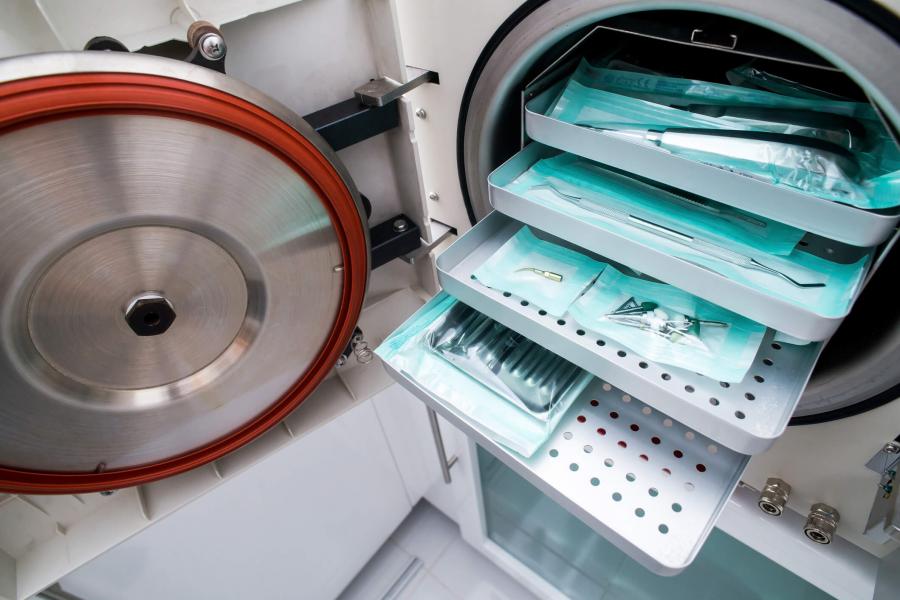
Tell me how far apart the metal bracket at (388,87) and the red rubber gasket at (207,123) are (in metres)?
0.16

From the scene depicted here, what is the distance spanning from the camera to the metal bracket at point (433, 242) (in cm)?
79

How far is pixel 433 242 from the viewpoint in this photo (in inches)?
31.1

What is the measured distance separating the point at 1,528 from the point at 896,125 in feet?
3.62

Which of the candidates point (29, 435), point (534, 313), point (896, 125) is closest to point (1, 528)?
point (29, 435)

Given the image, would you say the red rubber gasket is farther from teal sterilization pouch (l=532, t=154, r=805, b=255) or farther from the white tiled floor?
the white tiled floor

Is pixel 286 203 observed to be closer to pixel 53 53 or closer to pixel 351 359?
pixel 53 53

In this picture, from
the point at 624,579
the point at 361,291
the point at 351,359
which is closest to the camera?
the point at 361,291

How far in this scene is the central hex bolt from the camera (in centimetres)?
47

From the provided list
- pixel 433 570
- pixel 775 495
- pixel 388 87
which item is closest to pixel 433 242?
pixel 388 87

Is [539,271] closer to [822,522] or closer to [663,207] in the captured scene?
[663,207]

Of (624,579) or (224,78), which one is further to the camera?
(624,579)

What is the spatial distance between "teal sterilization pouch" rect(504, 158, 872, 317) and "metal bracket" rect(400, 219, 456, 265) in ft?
0.87

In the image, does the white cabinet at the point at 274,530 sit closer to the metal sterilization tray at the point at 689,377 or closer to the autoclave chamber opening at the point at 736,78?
the metal sterilization tray at the point at 689,377

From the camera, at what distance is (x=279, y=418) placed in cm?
68
